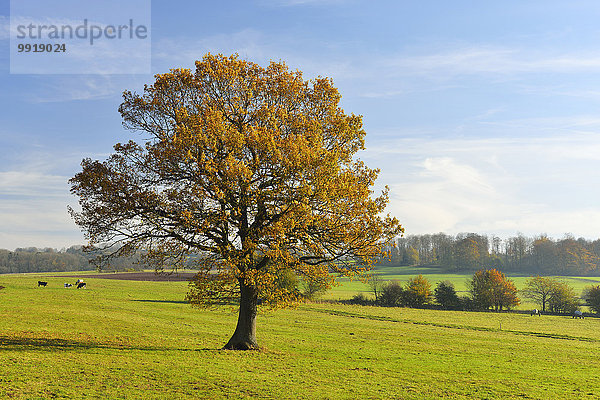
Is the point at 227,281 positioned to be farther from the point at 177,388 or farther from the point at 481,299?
the point at 481,299

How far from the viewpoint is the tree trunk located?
24172 mm

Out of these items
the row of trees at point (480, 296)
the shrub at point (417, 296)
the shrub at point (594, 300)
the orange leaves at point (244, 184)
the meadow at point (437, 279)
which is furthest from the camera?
the meadow at point (437, 279)

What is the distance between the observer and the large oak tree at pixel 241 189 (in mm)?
20531

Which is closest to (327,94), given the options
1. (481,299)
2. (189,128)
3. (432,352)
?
(189,128)

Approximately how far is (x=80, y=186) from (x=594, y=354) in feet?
127

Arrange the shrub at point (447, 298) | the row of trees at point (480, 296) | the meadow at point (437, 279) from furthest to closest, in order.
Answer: the meadow at point (437, 279), the row of trees at point (480, 296), the shrub at point (447, 298)

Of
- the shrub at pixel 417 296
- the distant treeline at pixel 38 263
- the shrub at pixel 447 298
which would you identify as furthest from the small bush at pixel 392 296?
the distant treeline at pixel 38 263

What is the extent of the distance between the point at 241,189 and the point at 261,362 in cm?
851

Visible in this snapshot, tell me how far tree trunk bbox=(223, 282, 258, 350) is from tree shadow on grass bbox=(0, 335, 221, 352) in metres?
1.47

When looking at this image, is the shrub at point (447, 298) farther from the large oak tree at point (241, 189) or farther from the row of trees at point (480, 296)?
the large oak tree at point (241, 189)

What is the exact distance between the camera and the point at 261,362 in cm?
2148

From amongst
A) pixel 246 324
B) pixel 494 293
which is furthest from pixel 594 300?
pixel 246 324

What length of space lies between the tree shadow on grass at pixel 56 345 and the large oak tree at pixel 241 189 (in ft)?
13.2

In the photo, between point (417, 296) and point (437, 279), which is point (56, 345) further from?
point (437, 279)
